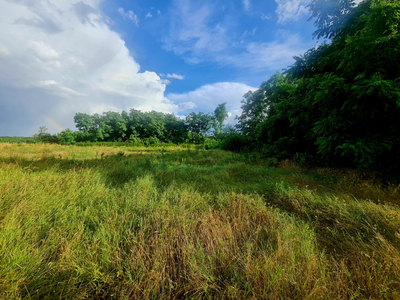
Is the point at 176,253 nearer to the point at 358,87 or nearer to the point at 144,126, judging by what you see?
the point at 358,87

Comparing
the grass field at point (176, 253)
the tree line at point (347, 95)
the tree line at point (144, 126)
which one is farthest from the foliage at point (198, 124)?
the grass field at point (176, 253)

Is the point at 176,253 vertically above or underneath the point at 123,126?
underneath

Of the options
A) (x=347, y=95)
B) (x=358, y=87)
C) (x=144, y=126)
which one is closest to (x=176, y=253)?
(x=358, y=87)

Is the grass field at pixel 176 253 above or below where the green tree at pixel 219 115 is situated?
below

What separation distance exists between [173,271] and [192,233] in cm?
56

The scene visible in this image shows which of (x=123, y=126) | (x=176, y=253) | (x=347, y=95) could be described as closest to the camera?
(x=176, y=253)

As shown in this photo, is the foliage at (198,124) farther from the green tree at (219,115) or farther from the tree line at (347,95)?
the tree line at (347,95)

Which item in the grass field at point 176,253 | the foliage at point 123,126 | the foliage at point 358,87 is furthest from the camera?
the foliage at point 123,126

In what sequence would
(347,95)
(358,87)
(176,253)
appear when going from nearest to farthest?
(176,253)
(358,87)
(347,95)

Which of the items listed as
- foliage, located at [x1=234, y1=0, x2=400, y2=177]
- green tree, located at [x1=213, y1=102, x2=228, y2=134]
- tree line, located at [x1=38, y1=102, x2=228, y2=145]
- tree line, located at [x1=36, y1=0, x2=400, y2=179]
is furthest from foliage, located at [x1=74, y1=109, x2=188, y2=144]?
foliage, located at [x1=234, y1=0, x2=400, y2=177]

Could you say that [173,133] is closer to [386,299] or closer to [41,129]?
[41,129]

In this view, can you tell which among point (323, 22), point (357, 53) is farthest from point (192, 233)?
point (323, 22)

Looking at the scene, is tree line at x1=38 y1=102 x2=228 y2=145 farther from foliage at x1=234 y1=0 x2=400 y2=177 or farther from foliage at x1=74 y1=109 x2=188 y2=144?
foliage at x1=234 y1=0 x2=400 y2=177

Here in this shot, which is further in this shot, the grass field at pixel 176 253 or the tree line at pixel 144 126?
the tree line at pixel 144 126
